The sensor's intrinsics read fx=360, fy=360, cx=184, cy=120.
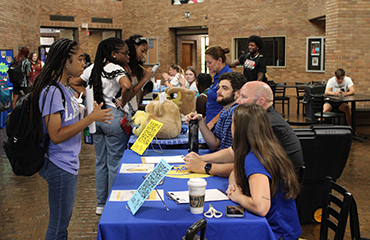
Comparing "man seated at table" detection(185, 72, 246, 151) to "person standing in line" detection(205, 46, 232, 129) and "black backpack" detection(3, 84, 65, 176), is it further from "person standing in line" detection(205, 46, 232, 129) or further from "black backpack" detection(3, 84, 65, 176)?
"black backpack" detection(3, 84, 65, 176)

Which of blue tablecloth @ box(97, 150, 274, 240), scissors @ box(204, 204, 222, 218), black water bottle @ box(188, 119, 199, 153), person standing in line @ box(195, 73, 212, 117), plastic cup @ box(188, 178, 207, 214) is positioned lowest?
blue tablecloth @ box(97, 150, 274, 240)

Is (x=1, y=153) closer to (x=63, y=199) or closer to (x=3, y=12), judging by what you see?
(x=63, y=199)

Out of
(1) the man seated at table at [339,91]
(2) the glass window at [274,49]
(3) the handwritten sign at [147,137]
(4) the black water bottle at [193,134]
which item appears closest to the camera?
(3) the handwritten sign at [147,137]

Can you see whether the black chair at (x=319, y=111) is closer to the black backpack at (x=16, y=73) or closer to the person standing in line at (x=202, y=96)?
the person standing in line at (x=202, y=96)

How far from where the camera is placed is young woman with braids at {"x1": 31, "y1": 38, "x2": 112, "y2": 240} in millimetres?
2104

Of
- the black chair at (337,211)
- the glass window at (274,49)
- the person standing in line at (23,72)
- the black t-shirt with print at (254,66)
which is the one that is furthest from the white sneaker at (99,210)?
the glass window at (274,49)

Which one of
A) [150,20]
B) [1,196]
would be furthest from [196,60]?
A: [1,196]

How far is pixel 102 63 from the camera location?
344 cm

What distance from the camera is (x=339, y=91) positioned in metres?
8.05

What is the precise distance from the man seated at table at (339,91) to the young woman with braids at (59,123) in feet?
22.8

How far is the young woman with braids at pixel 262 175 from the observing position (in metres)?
1.85

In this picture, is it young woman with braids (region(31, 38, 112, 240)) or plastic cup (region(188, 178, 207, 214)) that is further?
young woman with braids (region(31, 38, 112, 240))

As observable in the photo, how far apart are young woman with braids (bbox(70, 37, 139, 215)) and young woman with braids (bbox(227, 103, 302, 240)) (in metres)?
1.64

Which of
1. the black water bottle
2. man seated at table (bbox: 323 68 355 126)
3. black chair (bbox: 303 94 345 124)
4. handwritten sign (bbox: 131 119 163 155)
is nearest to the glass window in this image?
man seated at table (bbox: 323 68 355 126)
